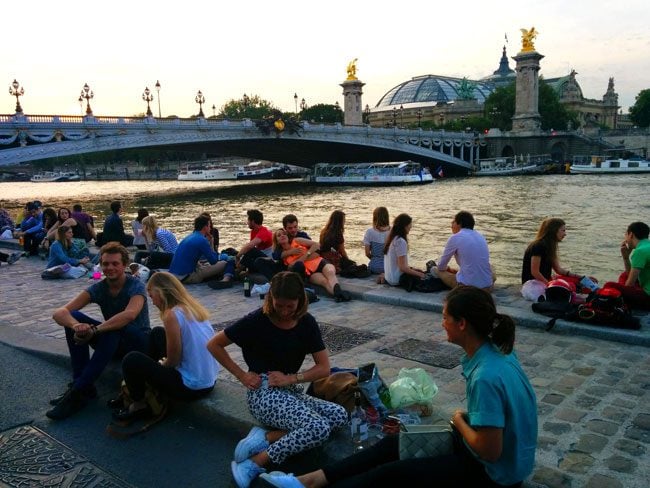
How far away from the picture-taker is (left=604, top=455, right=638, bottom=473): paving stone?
3.36 meters

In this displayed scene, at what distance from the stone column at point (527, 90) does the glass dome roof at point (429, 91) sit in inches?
1785

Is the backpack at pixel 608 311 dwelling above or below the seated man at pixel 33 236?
above

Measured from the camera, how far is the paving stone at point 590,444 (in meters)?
3.60

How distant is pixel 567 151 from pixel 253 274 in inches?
2804

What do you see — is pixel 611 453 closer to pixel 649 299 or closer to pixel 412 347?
pixel 412 347

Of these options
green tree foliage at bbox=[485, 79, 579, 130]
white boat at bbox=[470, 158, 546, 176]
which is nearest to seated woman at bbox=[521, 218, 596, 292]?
white boat at bbox=[470, 158, 546, 176]

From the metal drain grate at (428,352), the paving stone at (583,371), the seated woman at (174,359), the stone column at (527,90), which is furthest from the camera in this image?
the stone column at (527,90)

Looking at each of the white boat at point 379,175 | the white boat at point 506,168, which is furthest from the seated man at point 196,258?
the white boat at point 506,168

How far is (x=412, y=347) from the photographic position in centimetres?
579

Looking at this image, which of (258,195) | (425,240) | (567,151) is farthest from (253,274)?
(567,151)

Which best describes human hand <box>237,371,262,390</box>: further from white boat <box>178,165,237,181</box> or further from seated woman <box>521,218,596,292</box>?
white boat <box>178,165,237,181</box>

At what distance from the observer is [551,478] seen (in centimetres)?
328

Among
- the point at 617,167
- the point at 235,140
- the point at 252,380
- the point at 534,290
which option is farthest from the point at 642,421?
the point at 617,167

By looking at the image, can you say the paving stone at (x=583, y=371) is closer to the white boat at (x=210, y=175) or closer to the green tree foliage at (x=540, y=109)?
the white boat at (x=210, y=175)
